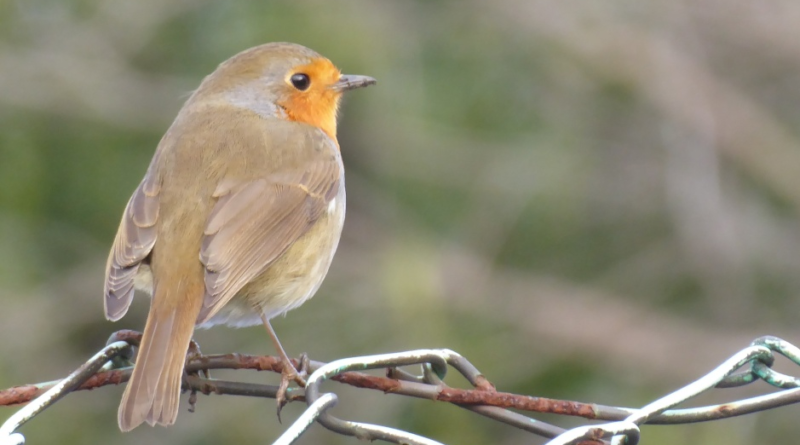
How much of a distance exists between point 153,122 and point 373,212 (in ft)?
4.22

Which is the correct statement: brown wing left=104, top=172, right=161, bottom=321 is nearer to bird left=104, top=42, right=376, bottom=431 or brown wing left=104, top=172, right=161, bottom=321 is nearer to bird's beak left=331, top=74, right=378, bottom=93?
bird left=104, top=42, right=376, bottom=431

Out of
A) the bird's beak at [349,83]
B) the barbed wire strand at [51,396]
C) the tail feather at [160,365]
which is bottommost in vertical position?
the barbed wire strand at [51,396]

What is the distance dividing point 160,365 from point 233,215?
787 mm

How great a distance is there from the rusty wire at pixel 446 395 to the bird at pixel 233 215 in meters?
0.40

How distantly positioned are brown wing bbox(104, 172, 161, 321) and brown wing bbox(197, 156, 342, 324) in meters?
0.17

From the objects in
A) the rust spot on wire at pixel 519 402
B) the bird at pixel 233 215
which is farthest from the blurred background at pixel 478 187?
the rust spot on wire at pixel 519 402

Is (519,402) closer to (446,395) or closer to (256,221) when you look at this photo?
(446,395)

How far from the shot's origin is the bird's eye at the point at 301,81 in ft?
13.9

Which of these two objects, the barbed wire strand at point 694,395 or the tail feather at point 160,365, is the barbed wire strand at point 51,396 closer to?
the tail feather at point 160,365

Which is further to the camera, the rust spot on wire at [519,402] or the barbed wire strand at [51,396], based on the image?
the rust spot on wire at [519,402]

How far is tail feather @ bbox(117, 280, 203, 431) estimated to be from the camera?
2590 millimetres

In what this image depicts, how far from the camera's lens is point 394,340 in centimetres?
568

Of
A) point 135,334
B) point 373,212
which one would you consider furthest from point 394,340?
point 135,334

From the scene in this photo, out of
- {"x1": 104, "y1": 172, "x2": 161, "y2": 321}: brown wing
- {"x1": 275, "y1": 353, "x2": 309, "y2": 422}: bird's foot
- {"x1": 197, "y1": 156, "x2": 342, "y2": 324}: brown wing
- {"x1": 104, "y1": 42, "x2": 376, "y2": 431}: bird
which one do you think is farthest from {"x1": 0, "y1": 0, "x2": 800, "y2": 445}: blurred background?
{"x1": 275, "y1": 353, "x2": 309, "y2": 422}: bird's foot
